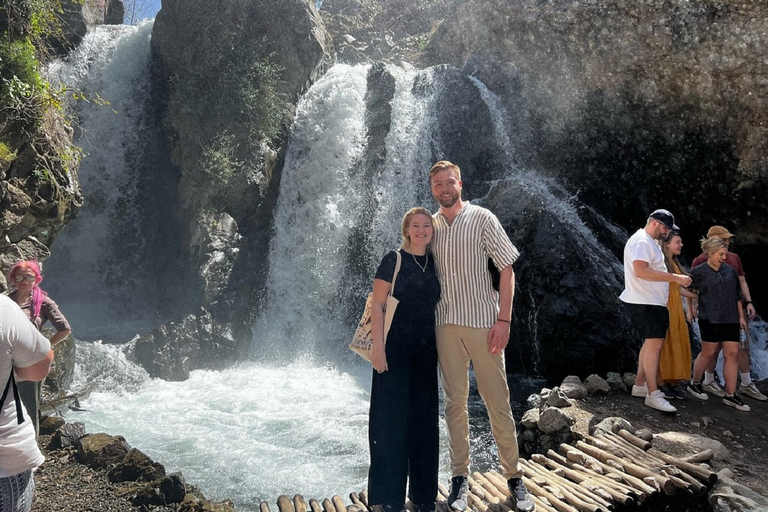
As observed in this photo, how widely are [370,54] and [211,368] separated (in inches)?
582

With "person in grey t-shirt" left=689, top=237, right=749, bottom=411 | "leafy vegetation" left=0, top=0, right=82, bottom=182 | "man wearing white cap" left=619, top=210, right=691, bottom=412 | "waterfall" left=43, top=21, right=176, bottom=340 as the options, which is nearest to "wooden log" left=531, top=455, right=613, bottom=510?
"man wearing white cap" left=619, top=210, right=691, bottom=412

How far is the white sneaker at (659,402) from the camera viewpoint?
5852 millimetres

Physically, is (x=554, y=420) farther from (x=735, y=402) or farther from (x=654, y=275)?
(x=735, y=402)

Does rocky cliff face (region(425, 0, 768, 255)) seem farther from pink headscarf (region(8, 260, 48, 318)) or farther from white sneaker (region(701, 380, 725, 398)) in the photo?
pink headscarf (region(8, 260, 48, 318))

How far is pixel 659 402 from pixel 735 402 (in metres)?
1.13

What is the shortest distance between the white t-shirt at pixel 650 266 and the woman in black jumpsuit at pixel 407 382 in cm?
266

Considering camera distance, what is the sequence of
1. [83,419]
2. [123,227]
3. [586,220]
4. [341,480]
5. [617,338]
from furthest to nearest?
[123,227] < [586,220] < [617,338] < [83,419] < [341,480]

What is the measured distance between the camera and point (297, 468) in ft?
23.8

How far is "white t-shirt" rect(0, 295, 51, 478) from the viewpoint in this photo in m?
2.37

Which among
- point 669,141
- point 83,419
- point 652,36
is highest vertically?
point 652,36

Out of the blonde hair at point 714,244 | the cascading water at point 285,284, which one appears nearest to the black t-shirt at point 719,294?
the blonde hair at point 714,244

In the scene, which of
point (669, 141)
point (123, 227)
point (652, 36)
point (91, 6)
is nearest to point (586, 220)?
point (669, 141)

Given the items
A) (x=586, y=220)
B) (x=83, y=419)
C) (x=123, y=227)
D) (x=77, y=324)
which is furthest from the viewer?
(x=123, y=227)

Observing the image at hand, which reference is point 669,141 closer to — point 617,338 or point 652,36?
point 652,36
